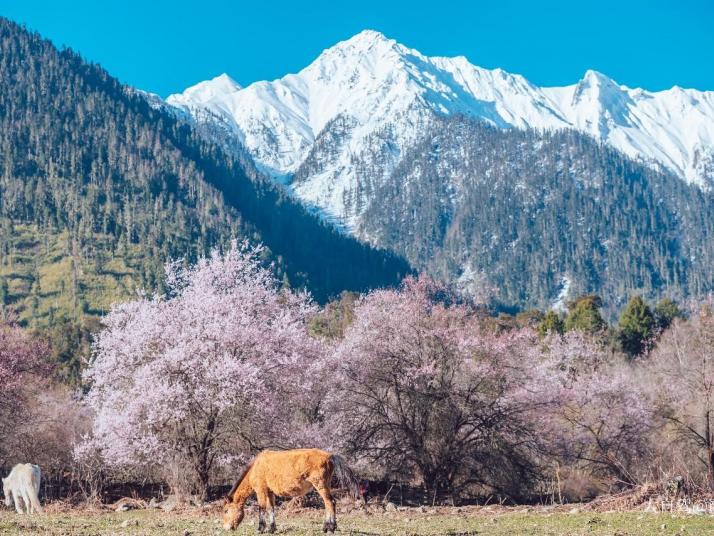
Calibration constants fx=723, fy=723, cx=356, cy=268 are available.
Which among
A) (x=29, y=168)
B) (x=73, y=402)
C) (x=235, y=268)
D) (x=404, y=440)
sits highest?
(x=29, y=168)

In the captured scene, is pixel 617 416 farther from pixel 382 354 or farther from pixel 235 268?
pixel 235 268

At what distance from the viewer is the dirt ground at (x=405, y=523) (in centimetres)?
1400

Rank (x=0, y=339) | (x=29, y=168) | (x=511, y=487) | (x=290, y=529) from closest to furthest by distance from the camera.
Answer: (x=290, y=529), (x=511, y=487), (x=0, y=339), (x=29, y=168)

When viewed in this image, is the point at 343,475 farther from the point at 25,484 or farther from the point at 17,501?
the point at 17,501

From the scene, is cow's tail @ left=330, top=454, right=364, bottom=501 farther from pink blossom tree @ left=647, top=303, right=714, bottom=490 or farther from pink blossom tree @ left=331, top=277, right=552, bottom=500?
pink blossom tree @ left=647, top=303, right=714, bottom=490

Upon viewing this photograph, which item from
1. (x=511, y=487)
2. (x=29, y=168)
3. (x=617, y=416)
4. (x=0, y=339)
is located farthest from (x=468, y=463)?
(x=29, y=168)

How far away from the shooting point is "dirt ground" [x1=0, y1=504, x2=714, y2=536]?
14.0 metres

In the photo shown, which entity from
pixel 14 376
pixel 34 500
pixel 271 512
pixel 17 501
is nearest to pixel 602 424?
pixel 271 512

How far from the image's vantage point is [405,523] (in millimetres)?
17531

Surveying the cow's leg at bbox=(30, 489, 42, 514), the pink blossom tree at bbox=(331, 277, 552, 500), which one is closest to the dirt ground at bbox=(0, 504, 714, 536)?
the cow's leg at bbox=(30, 489, 42, 514)

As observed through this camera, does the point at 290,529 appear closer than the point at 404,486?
Yes

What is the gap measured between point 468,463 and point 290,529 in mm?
15788

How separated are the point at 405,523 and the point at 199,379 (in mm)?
9540

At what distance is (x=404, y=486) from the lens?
30109mm
